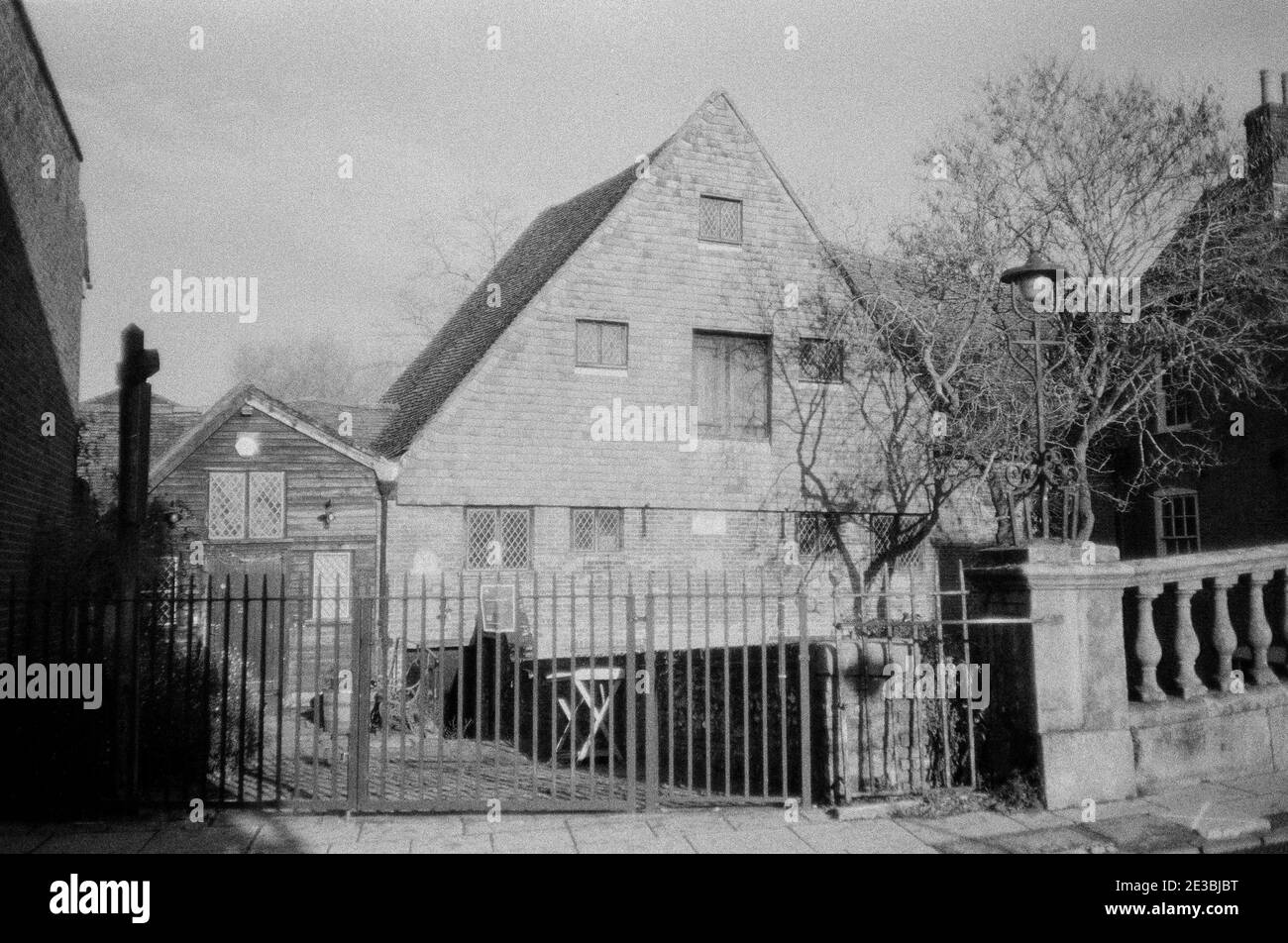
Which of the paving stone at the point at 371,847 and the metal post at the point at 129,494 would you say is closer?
A: the paving stone at the point at 371,847

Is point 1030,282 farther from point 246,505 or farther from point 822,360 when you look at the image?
point 246,505

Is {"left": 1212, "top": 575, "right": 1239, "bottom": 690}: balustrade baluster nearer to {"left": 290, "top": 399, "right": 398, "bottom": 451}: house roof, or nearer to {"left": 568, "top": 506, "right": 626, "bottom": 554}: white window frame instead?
{"left": 568, "top": 506, "right": 626, "bottom": 554}: white window frame

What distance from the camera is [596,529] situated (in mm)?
17828

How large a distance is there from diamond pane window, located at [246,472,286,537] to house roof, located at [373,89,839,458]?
199 centimetres

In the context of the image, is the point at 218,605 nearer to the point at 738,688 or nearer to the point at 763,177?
the point at 738,688

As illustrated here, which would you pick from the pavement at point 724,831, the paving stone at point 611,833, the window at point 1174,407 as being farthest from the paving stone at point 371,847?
the window at point 1174,407

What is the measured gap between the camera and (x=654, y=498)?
18062 mm

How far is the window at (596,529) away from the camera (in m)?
17.7

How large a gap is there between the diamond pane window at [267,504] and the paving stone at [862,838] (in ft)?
40.0

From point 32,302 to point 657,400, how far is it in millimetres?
10263

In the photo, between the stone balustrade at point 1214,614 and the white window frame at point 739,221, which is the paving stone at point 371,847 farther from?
the white window frame at point 739,221

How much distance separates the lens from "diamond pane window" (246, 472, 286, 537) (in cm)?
1675
